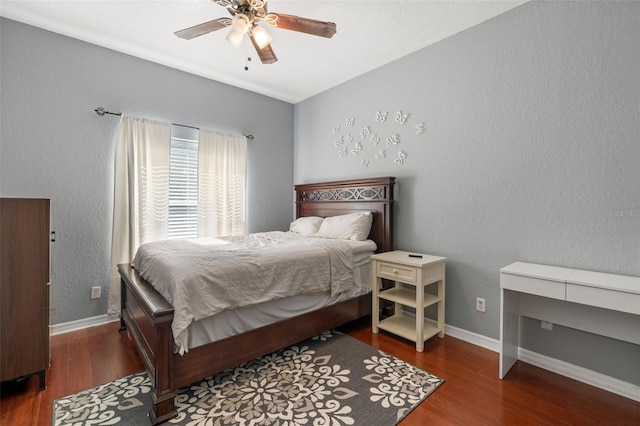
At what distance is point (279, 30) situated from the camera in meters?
2.73

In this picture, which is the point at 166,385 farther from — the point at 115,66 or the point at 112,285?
the point at 115,66

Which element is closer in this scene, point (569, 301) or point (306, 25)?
point (569, 301)

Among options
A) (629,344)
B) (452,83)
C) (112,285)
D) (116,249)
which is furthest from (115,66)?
(629,344)

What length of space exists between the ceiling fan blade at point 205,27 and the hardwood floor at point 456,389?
2527 mm

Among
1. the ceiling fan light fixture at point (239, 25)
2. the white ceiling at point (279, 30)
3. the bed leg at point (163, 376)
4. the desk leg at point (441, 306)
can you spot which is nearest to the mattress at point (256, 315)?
the bed leg at point (163, 376)

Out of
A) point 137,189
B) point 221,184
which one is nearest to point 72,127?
point 137,189

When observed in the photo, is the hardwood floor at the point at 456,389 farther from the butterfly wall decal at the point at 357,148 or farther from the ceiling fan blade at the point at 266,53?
the ceiling fan blade at the point at 266,53

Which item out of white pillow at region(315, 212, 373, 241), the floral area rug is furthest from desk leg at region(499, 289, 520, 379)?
white pillow at region(315, 212, 373, 241)

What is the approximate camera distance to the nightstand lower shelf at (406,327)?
8.22 feet

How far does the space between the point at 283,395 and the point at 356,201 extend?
2163 millimetres

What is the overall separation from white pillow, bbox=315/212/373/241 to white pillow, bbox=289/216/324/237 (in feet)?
→ 0.95

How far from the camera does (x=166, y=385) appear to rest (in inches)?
65.1

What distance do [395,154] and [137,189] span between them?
2.81 metres

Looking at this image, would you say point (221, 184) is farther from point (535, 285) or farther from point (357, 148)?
point (535, 285)
